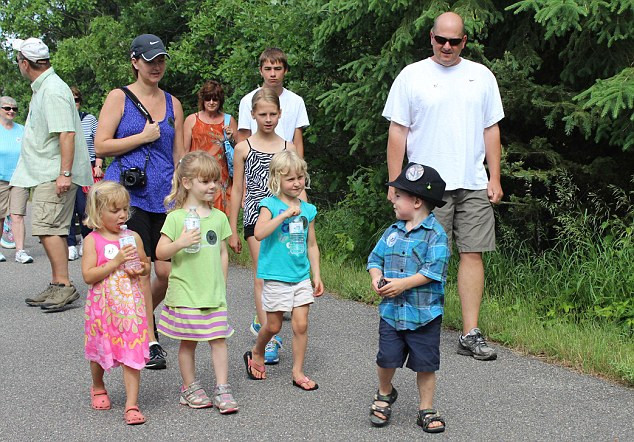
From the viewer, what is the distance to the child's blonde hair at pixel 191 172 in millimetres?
5023

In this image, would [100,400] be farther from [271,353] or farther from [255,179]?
[255,179]

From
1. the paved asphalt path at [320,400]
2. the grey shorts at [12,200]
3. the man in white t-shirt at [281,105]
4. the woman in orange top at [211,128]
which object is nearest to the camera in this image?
the paved asphalt path at [320,400]

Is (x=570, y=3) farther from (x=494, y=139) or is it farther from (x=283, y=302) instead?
(x=283, y=302)

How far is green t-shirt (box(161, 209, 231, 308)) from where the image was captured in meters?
4.97

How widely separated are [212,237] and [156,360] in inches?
44.8

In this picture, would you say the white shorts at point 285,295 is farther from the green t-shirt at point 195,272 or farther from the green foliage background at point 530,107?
the green foliage background at point 530,107

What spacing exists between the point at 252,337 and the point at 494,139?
2.26 metres

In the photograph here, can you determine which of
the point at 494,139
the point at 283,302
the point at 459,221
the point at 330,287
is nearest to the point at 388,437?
the point at 283,302

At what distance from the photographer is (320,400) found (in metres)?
5.07

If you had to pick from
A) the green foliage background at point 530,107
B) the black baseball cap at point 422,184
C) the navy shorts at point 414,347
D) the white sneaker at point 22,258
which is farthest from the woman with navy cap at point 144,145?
the white sneaker at point 22,258

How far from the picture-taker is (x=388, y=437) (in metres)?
4.45

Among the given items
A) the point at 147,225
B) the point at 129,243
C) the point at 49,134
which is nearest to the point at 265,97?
the point at 147,225

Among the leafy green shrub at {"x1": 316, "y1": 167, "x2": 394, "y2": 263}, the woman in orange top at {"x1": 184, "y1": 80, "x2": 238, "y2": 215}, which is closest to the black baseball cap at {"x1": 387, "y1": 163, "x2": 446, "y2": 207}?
the woman in orange top at {"x1": 184, "y1": 80, "x2": 238, "y2": 215}

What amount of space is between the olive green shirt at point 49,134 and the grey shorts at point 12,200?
300cm
